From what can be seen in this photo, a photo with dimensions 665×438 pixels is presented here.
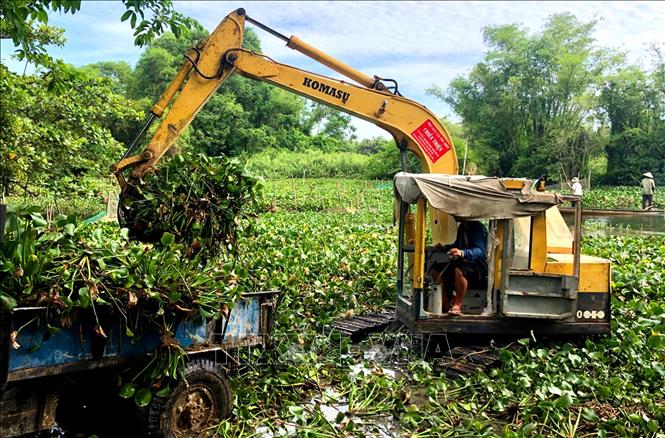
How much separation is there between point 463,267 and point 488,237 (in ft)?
1.36

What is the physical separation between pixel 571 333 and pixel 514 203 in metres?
1.61

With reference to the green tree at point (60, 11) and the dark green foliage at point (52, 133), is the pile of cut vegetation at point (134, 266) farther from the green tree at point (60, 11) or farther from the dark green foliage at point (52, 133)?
the dark green foliage at point (52, 133)

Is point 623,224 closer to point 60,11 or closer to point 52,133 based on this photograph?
point 52,133

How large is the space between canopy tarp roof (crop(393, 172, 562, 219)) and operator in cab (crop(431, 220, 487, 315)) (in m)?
0.45

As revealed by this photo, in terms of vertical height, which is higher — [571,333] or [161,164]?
[161,164]

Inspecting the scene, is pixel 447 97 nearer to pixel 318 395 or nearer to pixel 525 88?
pixel 525 88

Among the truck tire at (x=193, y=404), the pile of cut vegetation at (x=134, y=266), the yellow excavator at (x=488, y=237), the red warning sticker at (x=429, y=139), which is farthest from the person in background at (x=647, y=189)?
the truck tire at (x=193, y=404)

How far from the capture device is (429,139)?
7.84 m

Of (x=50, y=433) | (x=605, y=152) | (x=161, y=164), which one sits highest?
(x=605, y=152)

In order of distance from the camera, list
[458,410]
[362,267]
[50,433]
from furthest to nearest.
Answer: [362,267] < [458,410] < [50,433]

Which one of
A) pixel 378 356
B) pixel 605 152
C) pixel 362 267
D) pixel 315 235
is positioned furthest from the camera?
pixel 605 152

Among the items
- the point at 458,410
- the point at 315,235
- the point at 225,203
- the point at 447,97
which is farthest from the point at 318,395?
the point at 447,97

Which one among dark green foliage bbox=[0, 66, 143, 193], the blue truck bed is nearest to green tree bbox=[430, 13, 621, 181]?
dark green foliage bbox=[0, 66, 143, 193]

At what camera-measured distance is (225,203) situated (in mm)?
5910
